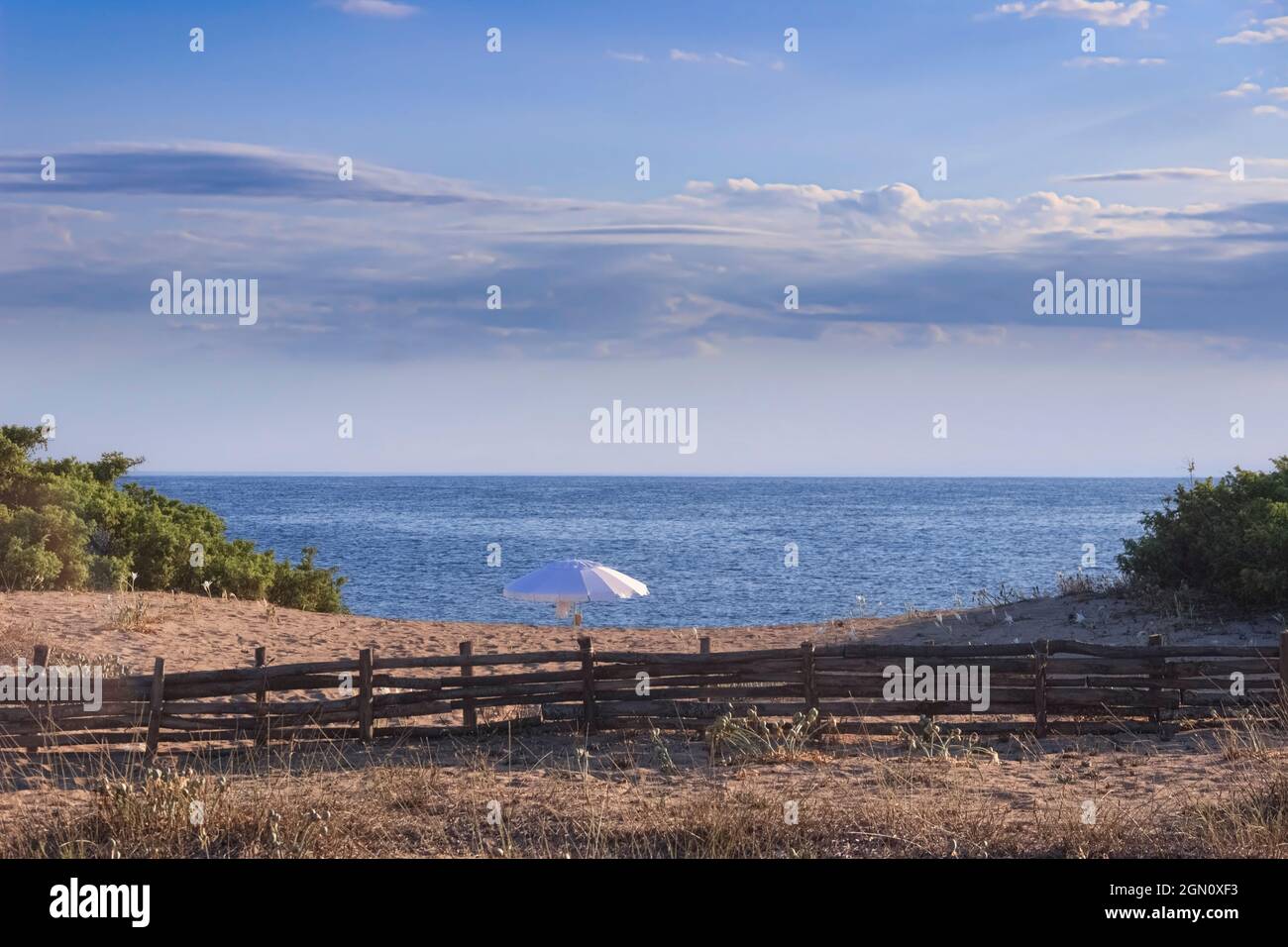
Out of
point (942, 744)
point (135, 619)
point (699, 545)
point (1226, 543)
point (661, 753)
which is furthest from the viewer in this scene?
point (699, 545)

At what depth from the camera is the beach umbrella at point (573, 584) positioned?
60.2 ft

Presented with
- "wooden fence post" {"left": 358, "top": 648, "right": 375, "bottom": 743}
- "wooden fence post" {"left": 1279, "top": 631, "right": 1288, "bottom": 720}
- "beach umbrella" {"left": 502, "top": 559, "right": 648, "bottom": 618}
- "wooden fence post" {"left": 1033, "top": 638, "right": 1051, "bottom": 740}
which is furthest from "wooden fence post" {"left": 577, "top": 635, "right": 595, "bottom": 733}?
"wooden fence post" {"left": 1279, "top": 631, "right": 1288, "bottom": 720}

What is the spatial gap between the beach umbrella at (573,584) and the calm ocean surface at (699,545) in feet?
47.9

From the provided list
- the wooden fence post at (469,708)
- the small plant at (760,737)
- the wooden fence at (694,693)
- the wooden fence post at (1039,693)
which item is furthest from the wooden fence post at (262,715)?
the wooden fence post at (1039,693)

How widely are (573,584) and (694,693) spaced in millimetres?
6451

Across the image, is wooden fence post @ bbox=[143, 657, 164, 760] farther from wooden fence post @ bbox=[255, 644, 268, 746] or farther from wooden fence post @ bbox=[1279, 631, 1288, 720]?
wooden fence post @ bbox=[1279, 631, 1288, 720]

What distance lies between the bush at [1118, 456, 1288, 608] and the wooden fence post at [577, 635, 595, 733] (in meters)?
11.0

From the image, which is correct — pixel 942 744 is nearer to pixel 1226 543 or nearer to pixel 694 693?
pixel 694 693

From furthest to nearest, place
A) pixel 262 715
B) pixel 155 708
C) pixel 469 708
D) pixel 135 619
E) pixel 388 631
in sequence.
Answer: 1. pixel 388 631
2. pixel 135 619
3. pixel 469 708
4. pixel 262 715
5. pixel 155 708

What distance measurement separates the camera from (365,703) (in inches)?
474

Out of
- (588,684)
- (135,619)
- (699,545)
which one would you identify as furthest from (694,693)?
(699,545)

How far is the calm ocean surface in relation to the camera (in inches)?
1513

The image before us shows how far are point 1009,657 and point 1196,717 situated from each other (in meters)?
2.05
